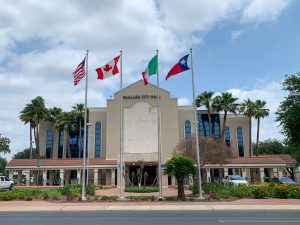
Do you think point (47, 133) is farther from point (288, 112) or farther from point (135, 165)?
point (288, 112)

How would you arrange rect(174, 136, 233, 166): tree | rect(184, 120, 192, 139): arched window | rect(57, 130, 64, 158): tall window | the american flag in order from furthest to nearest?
rect(57, 130, 64, 158): tall window → rect(184, 120, 192, 139): arched window → rect(174, 136, 233, 166): tree → the american flag

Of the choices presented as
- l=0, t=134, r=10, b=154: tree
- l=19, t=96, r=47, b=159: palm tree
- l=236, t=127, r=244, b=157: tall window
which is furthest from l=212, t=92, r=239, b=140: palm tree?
l=0, t=134, r=10, b=154: tree

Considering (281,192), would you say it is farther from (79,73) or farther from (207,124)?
(207,124)

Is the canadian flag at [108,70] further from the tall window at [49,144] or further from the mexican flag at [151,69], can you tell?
the tall window at [49,144]

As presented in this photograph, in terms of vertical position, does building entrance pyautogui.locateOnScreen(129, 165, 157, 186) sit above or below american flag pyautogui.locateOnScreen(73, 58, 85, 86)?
below

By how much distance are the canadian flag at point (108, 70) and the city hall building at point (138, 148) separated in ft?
93.1

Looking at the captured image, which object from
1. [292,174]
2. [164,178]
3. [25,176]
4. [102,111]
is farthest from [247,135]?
[25,176]

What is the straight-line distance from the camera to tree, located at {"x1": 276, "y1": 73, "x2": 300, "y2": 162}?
3244cm

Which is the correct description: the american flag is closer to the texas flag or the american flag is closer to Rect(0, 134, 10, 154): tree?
the texas flag

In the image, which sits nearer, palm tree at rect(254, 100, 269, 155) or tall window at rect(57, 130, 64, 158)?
palm tree at rect(254, 100, 269, 155)

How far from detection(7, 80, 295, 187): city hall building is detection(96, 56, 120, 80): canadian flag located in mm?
28391
